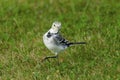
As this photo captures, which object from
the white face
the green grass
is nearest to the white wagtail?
the white face

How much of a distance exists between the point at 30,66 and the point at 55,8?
11.0 ft

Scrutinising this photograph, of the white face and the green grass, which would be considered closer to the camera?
the white face

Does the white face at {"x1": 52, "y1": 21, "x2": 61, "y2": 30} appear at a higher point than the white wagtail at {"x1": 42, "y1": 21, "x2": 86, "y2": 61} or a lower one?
higher

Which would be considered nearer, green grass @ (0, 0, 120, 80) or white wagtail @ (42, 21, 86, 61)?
white wagtail @ (42, 21, 86, 61)

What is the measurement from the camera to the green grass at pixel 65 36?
8194mm

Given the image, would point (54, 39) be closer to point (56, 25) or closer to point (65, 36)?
point (56, 25)

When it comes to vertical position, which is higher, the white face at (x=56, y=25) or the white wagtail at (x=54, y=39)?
the white face at (x=56, y=25)

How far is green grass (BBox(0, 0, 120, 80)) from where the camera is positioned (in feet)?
26.9

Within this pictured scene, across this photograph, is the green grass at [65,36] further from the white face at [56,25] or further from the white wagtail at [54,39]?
the white face at [56,25]

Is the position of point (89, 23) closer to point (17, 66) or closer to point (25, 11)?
point (25, 11)

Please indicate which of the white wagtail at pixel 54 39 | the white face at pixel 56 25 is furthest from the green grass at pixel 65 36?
the white face at pixel 56 25

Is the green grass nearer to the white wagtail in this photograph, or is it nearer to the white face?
the white wagtail

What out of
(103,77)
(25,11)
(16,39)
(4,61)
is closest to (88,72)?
(103,77)

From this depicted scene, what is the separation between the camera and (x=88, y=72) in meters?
8.12
